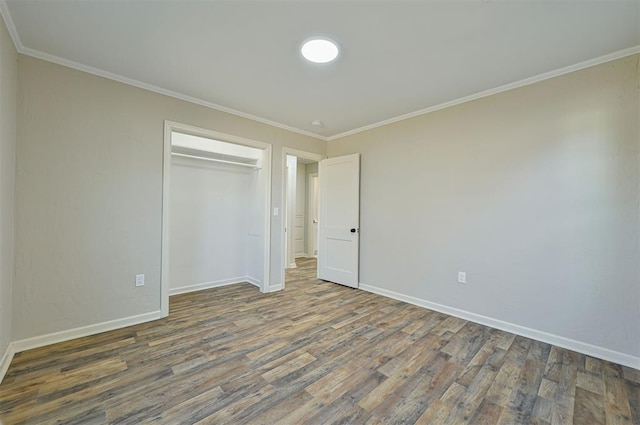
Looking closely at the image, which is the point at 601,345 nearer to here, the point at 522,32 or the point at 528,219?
the point at 528,219

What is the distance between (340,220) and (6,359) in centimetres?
374

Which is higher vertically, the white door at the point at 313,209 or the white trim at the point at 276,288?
the white door at the point at 313,209

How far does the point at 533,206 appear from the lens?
2.57m

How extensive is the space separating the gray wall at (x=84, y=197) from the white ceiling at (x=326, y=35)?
0.30 m

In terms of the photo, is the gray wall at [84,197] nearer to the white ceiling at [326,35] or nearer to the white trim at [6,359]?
the white trim at [6,359]

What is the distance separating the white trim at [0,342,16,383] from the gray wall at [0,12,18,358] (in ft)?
0.16

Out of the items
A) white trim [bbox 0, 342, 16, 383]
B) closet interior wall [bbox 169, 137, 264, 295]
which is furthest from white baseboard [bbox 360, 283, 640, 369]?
white trim [bbox 0, 342, 16, 383]

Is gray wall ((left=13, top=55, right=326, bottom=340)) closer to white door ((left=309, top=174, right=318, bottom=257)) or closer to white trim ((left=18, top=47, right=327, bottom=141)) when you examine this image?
white trim ((left=18, top=47, right=327, bottom=141))

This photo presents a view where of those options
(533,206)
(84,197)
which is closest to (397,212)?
(533,206)

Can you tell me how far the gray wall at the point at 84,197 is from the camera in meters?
2.24

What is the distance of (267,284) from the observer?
12.7 ft

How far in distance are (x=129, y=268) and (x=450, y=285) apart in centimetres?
361

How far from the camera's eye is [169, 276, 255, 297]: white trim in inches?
148

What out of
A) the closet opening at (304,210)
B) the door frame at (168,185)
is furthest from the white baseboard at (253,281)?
the closet opening at (304,210)
